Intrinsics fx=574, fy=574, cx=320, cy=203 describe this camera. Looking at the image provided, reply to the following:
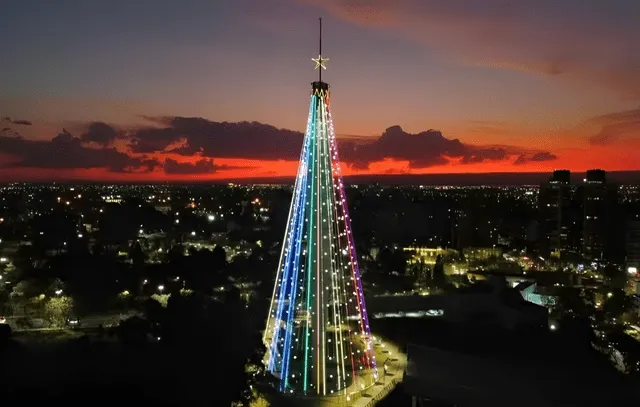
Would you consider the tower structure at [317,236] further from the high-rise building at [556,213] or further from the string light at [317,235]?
the high-rise building at [556,213]

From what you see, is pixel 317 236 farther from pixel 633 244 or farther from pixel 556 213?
pixel 556 213

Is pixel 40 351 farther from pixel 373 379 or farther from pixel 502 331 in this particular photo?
pixel 502 331

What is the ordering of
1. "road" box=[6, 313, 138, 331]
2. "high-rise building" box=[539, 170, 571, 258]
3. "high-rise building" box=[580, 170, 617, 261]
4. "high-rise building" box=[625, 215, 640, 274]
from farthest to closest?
"high-rise building" box=[539, 170, 571, 258] < "high-rise building" box=[580, 170, 617, 261] < "high-rise building" box=[625, 215, 640, 274] < "road" box=[6, 313, 138, 331]

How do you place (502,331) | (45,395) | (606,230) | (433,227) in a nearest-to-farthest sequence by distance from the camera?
(45,395) < (502,331) < (606,230) < (433,227)

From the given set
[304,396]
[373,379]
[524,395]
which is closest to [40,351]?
[304,396]

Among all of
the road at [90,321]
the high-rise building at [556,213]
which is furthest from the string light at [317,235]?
the high-rise building at [556,213]

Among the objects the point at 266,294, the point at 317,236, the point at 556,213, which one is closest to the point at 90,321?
the point at 266,294

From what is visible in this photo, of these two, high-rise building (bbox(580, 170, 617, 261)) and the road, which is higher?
high-rise building (bbox(580, 170, 617, 261))

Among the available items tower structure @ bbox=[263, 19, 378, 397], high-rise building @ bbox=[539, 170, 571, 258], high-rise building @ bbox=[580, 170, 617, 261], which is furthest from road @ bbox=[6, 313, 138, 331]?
high-rise building @ bbox=[580, 170, 617, 261]

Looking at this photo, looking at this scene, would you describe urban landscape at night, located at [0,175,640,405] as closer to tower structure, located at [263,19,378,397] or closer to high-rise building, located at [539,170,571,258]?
high-rise building, located at [539,170,571,258]

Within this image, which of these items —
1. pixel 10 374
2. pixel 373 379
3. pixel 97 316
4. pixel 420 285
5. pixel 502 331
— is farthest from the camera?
pixel 420 285
